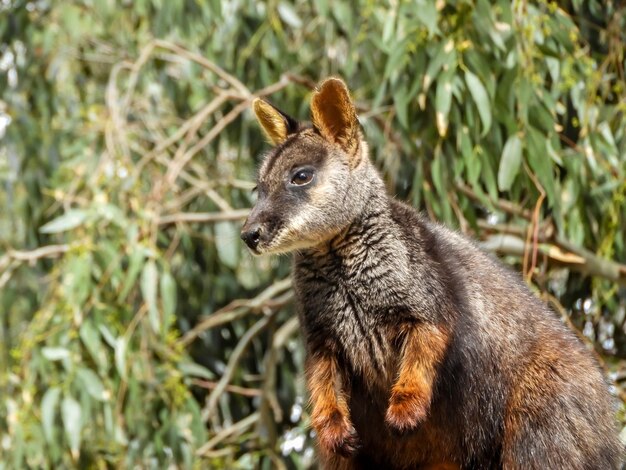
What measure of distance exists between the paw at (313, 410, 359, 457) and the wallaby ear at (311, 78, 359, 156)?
0.96 metres

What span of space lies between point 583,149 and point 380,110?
1.05 meters

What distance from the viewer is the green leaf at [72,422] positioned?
217 inches

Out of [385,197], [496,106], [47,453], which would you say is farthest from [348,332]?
[47,453]

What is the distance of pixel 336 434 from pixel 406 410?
253 millimetres

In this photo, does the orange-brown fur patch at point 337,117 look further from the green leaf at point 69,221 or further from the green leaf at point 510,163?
the green leaf at point 69,221

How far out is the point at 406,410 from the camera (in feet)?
13.1

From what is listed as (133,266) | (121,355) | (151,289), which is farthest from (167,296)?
(121,355)

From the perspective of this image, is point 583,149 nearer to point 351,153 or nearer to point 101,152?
point 351,153

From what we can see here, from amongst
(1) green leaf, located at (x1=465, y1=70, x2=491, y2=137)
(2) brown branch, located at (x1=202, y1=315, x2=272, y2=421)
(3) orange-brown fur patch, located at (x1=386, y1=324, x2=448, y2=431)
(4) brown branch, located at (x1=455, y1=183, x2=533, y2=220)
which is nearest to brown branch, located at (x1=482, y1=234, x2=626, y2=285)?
(4) brown branch, located at (x1=455, y1=183, x2=533, y2=220)

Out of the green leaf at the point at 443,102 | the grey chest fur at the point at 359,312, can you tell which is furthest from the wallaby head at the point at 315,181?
the green leaf at the point at 443,102

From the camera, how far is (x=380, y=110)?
617 centimetres

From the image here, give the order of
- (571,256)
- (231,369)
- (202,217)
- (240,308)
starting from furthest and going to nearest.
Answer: (240,308) < (231,369) < (202,217) < (571,256)

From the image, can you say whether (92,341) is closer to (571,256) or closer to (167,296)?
(167,296)

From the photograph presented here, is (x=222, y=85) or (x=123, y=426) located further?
(x=222, y=85)
